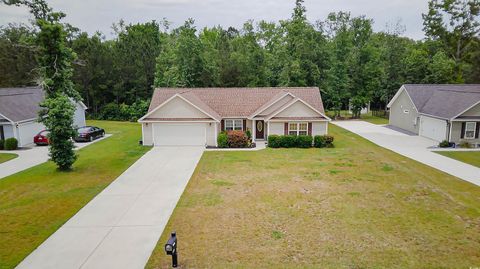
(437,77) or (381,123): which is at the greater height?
(437,77)

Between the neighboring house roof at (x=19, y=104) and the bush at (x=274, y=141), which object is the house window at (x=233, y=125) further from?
the neighboring house roof at (x=19, y=104)

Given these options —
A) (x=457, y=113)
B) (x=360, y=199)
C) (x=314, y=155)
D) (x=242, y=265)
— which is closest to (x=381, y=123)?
(x=457, y=113)

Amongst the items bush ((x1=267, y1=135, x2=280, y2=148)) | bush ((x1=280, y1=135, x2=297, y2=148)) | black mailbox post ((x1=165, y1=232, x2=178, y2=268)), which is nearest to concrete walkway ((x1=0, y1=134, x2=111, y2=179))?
bush ((x1=267, y1=135, x2=280, y2=148))

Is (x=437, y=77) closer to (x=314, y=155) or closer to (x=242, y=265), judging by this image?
(x=314, y=155)

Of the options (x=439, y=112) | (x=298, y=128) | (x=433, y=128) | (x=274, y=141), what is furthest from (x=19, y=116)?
(x=439, y=112)

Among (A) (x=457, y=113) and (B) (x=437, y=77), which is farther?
(B) (x=437, y=77)

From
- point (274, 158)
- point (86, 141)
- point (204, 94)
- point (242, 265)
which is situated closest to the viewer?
point (242, 265)
